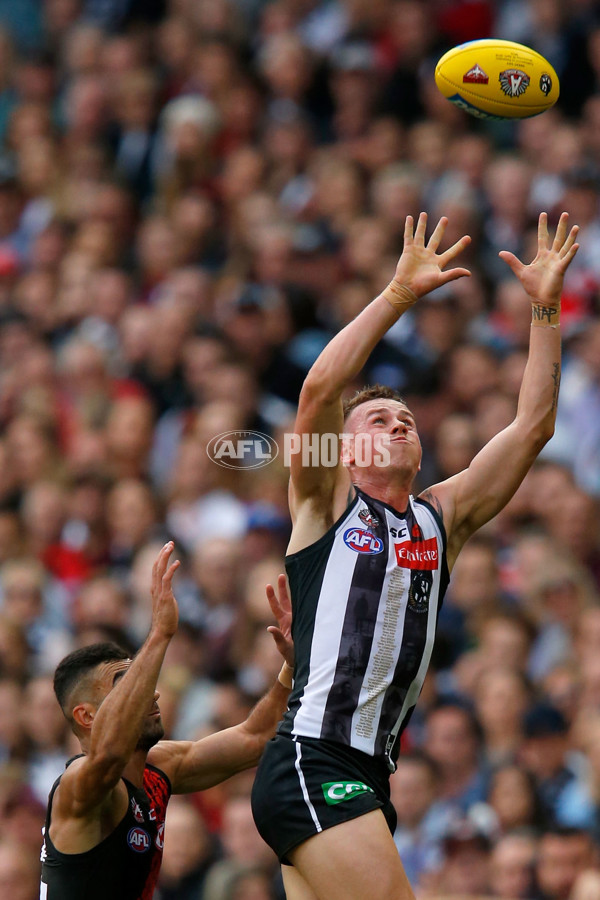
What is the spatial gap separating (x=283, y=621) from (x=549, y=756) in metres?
2.34

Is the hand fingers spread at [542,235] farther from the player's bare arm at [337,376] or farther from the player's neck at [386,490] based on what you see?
the player's neck at [386,490]

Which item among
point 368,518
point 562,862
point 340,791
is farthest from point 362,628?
point 562,862

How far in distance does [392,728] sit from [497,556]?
3.85 m

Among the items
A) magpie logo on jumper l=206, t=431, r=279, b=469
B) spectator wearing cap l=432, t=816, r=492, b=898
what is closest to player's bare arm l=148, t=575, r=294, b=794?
spectator wearing cap l=432, t=816, r=492, b=898

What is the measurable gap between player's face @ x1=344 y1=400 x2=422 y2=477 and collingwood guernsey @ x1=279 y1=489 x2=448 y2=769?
211 mm

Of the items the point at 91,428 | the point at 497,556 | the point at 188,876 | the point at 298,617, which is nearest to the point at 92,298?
the point at 91,428

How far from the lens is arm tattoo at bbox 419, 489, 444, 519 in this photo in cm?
593

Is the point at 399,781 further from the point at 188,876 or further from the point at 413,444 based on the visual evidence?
the point at 413,444

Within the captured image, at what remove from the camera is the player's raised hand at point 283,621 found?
6.15m

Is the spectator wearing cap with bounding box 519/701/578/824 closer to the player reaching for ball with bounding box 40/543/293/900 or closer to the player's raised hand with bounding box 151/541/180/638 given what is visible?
the player reaching for ball with bounding box 40/543/293/900

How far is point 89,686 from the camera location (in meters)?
6.21

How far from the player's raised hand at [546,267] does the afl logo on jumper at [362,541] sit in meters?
1.19

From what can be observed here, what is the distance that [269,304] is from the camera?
Answer: 10945mm

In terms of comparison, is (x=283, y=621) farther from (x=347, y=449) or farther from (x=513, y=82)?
(x=513, y=82)
